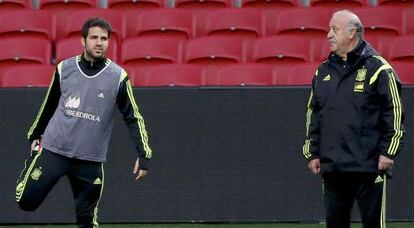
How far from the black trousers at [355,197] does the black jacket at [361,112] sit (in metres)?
0.10

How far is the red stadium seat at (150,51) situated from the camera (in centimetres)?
1123

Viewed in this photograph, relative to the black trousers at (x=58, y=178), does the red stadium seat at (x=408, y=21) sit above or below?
above

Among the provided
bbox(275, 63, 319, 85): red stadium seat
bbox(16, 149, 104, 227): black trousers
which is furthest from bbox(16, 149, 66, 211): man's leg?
bbox(275, 63, 319, 85): red stadium seat

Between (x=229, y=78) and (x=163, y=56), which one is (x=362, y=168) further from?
(x=163, y=56)

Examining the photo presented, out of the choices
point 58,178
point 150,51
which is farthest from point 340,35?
point 150,51

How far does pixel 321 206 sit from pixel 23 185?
3.31m

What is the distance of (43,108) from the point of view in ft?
25.5

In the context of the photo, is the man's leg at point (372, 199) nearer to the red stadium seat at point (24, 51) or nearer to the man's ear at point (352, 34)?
the man's ear at point (352, 34)

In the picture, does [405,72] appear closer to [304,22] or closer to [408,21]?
[408,21]

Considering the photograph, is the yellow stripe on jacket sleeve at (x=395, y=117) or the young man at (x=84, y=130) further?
the young man at (x=84, y=130)

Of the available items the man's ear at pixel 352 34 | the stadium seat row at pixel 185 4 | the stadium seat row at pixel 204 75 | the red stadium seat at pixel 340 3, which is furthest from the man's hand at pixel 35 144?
the red stadium seat at pixel 340 3

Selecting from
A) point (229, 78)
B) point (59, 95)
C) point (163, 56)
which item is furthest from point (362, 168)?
point (163, 56)

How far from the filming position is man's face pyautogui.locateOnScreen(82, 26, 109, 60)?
7.44m

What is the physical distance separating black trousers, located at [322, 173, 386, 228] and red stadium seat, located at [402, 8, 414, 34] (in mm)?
5312
